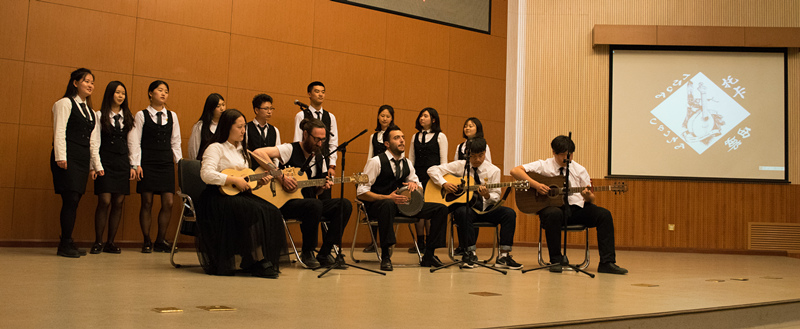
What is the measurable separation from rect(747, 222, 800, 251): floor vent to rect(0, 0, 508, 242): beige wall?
3.54 metres

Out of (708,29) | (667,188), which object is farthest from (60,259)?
(708,29)

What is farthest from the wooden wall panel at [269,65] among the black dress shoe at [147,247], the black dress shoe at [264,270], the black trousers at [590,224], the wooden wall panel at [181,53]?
the black trousers at [590,224]

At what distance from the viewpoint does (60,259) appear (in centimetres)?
482

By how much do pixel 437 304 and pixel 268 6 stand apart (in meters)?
4.69

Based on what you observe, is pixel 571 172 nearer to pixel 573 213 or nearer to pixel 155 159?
pixel 573 213

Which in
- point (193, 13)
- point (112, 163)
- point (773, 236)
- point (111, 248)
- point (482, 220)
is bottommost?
point (111, 248)

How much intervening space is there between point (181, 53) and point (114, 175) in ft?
5.02

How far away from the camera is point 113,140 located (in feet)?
18.3

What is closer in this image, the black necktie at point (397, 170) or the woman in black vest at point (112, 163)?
the black necktie at point (397, 170)

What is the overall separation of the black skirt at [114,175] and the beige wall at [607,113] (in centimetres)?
495

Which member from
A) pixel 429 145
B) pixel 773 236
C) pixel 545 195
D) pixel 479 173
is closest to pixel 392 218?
pixel 479 173

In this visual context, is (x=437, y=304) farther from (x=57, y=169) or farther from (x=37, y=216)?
(x=37, y=216)

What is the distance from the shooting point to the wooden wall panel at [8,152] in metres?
5.77

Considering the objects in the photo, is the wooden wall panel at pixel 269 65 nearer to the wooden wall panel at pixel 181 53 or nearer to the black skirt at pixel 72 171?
the wooden wall panel at pixel 181 53
